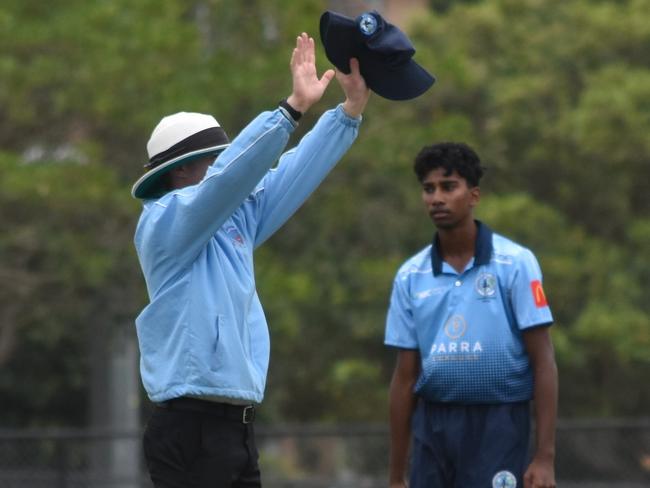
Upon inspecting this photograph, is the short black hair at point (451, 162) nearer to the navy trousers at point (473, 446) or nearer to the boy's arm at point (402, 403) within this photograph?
the boy's arm at point (402, 403)

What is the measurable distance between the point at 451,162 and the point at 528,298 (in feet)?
2.19

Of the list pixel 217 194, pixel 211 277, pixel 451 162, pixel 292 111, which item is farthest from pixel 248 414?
pixel 451 162

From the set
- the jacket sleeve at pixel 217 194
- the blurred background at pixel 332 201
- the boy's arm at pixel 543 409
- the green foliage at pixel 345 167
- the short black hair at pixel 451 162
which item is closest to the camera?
the jacket sleeve at pixel 217 194

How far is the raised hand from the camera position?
4.89 meters

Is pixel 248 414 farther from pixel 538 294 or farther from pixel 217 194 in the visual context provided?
pixel 538 294

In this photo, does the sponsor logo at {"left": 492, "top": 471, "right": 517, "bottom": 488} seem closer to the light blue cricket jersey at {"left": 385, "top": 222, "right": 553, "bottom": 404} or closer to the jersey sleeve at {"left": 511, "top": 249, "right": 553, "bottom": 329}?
the light blue cricket jersey at {"left": 385, "top": 222, "right": 553, "bottom": 404}

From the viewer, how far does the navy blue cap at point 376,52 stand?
505 cm

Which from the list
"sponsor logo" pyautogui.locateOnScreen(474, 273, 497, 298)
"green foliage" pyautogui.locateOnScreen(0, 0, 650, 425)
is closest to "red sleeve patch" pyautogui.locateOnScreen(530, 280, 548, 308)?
"sponsor logo" pyautogui.locateOnScreen(474, 273, 497, 298)

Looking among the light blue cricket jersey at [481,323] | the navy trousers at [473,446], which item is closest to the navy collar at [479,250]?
the light blue cricket jersey at [481,323]

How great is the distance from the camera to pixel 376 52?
506cm

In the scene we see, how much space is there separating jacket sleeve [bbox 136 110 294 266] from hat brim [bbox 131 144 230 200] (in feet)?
0.46

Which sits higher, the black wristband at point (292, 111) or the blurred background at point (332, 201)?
the blurred background at point (332, 201)

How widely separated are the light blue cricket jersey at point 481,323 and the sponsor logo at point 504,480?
0.29m

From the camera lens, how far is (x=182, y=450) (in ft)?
16.4
